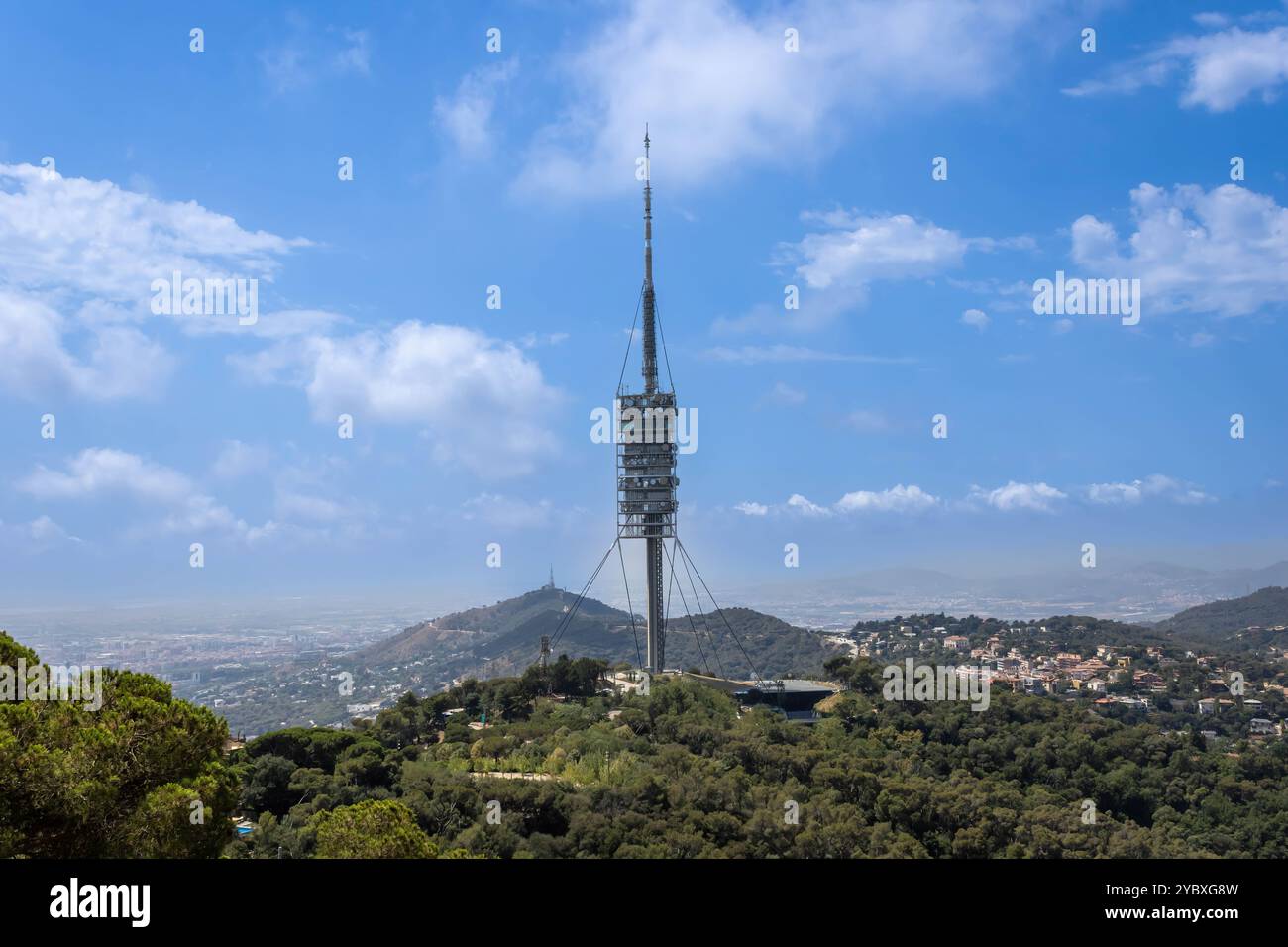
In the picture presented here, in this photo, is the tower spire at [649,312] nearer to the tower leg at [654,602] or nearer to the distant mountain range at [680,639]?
the tower leg at [654,602]

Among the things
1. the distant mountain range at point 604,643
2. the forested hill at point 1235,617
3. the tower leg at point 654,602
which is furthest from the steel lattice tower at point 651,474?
the forested hill at point 1235,617

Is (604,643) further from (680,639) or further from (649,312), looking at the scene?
(649,312)

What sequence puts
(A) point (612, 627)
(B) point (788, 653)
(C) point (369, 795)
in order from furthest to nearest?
(A) point (612, 627) → (B) point (788, 653) → (C) point (369, 795)

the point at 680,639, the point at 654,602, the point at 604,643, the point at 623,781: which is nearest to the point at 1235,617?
the point at 680,639
